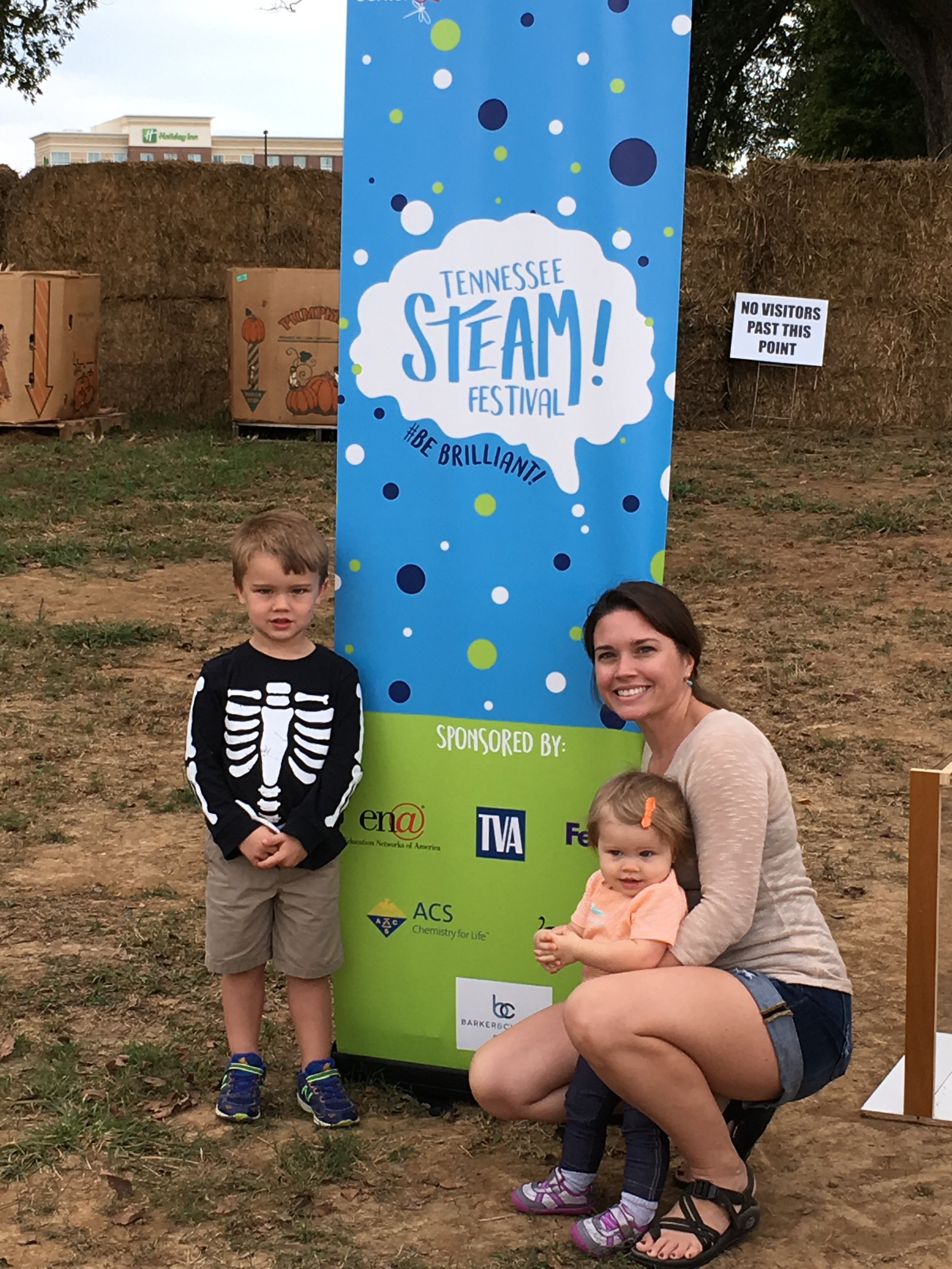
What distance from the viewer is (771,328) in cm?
1488

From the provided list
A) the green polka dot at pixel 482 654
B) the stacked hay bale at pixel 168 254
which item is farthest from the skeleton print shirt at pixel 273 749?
the stacked hay bale at pixel 168 254

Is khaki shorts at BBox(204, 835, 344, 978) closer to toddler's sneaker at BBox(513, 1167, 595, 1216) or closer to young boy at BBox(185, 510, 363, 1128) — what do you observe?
young boy at BBox(185, 510, 363, 1128)

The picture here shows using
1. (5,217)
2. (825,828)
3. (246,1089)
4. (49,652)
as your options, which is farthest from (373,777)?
(5,217)

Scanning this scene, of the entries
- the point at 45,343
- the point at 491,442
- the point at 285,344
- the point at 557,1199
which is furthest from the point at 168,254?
the point at 557,1199

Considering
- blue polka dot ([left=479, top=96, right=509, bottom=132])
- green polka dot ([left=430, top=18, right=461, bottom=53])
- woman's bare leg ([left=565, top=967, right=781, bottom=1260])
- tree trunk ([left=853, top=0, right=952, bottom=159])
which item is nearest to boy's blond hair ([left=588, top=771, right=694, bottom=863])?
woman's bare leg ([left=565, top=967, right=781, bottom=1260])

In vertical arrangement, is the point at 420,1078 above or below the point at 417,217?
below

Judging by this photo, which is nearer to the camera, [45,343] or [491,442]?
[491,442]

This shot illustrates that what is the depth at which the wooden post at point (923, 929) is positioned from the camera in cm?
309

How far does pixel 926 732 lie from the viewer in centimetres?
594

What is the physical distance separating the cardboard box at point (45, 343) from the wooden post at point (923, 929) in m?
10.6

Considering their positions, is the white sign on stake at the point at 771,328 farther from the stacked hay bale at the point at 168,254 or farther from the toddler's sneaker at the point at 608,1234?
the toddler's sneaker at the point at 608,1234

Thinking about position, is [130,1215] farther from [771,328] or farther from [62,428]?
[771,328]

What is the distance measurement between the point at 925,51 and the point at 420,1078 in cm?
1502

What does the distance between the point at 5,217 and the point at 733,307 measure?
24.4ft
